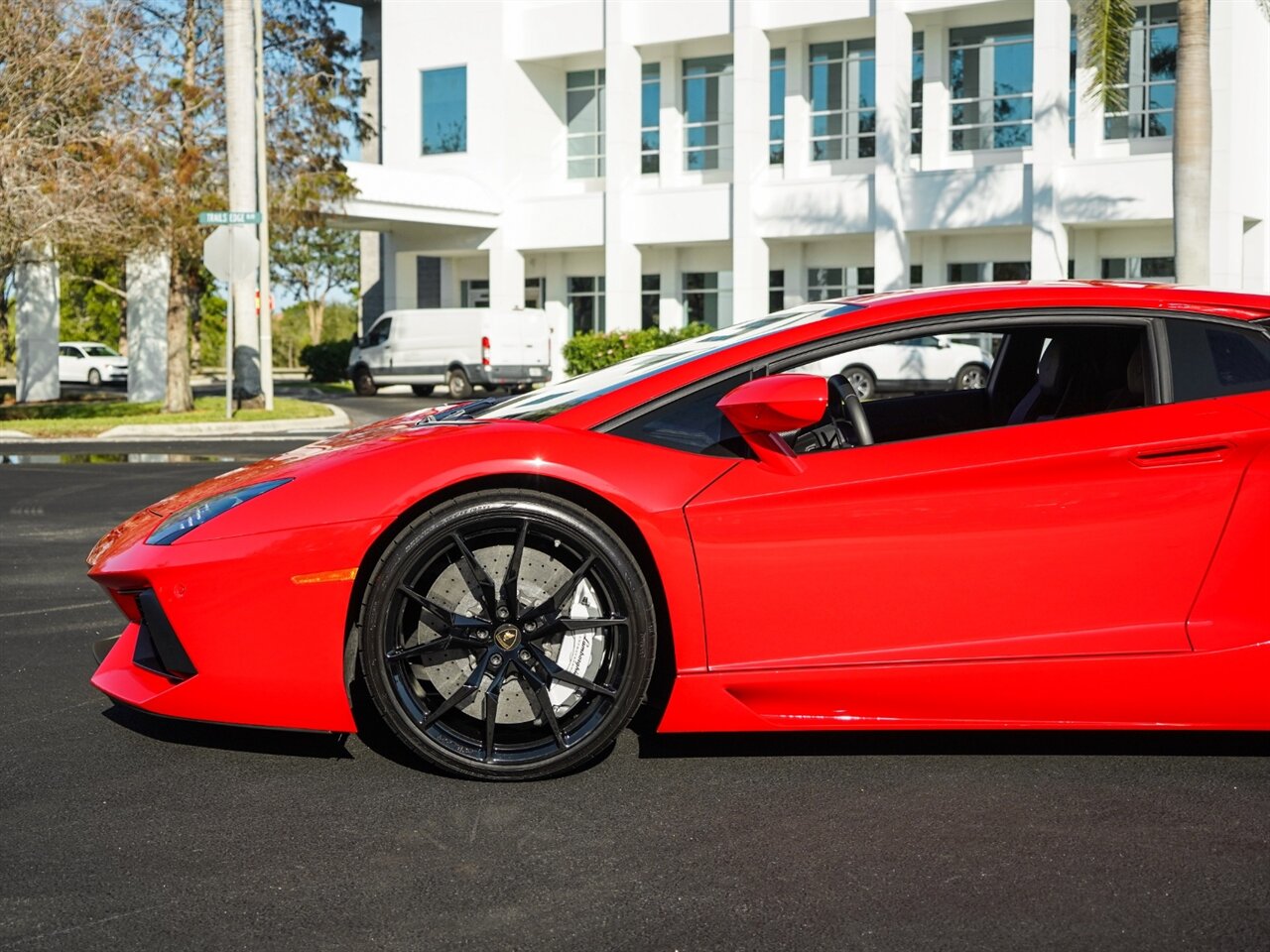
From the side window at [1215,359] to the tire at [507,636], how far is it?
1578 millimetres

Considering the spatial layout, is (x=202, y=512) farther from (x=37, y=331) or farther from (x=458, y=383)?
(x=458, y=383)

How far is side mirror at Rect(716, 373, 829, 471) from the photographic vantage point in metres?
3.92

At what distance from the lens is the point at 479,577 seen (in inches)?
159

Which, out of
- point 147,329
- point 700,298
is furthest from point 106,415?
point 700,298

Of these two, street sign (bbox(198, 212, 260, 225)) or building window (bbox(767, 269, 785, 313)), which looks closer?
street sign (bbox(198, 212, 260, 225))

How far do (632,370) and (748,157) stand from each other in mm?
32510

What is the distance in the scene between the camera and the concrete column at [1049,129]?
32.1 metres

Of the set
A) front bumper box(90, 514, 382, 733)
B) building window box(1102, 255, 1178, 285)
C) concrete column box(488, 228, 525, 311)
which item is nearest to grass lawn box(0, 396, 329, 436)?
concrete column box(488, 228, 525, 311)

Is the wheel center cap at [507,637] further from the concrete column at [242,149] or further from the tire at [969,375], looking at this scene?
the tire at [969,375]

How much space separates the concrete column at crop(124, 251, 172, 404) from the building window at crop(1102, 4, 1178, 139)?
786 inches

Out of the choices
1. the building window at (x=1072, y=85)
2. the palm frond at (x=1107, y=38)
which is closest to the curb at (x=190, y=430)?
the palm frond at (x=1107, y=38)

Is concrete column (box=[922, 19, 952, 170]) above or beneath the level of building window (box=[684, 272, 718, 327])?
above

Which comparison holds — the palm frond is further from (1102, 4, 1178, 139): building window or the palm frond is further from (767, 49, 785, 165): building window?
(767, 49, 785, 165): building window

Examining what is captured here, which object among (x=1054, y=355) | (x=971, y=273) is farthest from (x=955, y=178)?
(x=1054, y=355)
